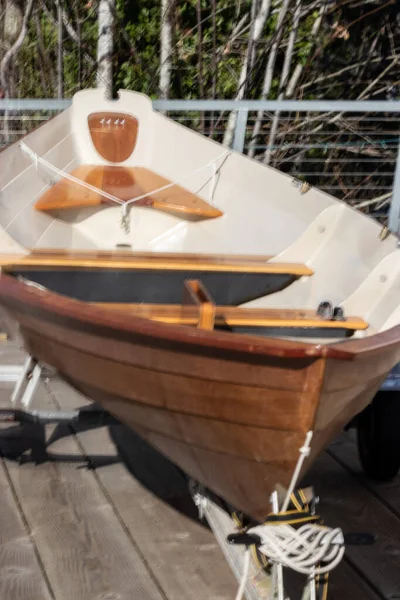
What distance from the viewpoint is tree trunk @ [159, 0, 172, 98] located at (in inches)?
231

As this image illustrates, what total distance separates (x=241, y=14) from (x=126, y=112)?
2914 millimetres

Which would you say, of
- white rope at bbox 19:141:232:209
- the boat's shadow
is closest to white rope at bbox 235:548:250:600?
the boat's shadow

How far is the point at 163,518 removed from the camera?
8.87ft

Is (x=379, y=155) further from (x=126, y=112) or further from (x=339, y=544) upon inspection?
(x=339, y=544)

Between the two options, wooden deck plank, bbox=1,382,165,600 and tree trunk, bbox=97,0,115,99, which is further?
tree trunk, bbox=97,0,115,99

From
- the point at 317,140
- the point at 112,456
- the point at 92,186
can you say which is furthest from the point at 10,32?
the point at 112,456

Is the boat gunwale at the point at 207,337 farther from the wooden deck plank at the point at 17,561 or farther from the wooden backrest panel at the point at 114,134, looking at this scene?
the wooden backrest panel at the point at 114,134

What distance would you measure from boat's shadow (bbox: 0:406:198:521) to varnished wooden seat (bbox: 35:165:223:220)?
90 centimetres

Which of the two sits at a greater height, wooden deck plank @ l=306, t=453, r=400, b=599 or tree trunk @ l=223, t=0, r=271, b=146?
tree trunk @ l=223, t=0, r=271, b=146

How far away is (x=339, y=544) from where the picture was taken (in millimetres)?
1931

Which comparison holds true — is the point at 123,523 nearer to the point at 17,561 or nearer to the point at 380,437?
the point at 17,561

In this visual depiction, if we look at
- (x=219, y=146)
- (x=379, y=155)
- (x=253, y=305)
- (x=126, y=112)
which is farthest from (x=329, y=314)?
(x=379, y=155)

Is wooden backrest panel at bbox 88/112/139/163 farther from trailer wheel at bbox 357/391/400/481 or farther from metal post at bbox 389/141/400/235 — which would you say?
trailer wheel at bbox 357/391/400/481

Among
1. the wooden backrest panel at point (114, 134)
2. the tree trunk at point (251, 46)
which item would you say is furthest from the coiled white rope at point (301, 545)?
the tree trunk at point (251, 46)
